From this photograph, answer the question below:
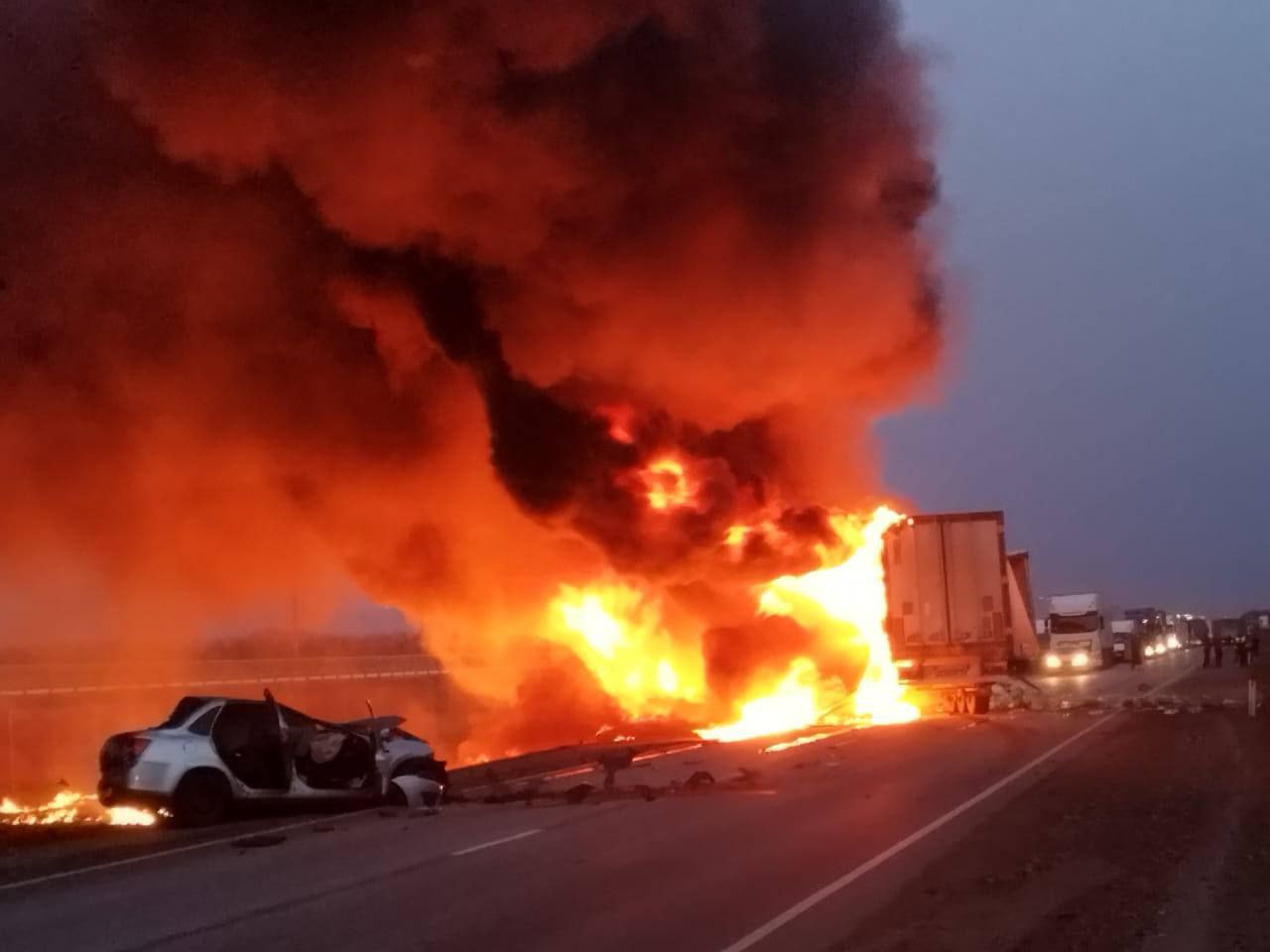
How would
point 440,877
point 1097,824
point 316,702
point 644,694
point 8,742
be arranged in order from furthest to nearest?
point 316,702 → point 8,742 → point 644,694 → point 1097,824 → point 440,877

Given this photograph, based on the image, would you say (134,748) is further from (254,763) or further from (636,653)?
(636,653)

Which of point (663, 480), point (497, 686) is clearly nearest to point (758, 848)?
point (663, 480)

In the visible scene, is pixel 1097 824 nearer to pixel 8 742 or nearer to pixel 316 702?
pixel 8 742

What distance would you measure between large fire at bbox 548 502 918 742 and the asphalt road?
9279 millimetres

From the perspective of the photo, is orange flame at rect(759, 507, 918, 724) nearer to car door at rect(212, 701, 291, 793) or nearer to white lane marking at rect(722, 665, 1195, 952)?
white lane marking at rect(722, 665, 1195, 952)

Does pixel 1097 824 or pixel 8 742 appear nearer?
pixel 1097 824

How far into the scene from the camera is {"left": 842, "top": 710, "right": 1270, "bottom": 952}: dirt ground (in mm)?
7910

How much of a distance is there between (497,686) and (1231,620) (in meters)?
34.4

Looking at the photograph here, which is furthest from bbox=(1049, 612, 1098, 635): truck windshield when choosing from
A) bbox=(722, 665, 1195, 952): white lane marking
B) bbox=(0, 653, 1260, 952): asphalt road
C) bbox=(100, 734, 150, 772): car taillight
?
bbox=(100, 734, 150, 772): car taillight

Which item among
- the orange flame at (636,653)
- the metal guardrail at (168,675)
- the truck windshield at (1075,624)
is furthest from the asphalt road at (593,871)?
the truck windshield at (1075,624)

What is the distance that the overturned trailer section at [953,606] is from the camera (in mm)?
25500

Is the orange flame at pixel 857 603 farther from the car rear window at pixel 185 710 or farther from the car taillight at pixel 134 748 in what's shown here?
the car taillight at pixel 134 748

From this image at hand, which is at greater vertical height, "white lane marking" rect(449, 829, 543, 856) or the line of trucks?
the line of trucks

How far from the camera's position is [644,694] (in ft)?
91.2
